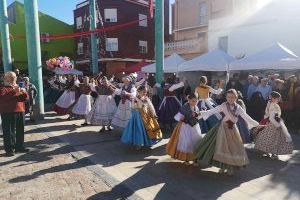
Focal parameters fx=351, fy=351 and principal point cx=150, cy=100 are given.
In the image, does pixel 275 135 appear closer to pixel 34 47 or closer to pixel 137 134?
pixel 137 134

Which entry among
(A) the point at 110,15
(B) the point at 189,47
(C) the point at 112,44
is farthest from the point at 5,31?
(A) the point at 110,15

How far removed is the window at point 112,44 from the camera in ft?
110

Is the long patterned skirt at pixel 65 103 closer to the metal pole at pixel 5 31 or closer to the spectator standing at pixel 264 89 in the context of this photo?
the metal pole at pixel 5 31

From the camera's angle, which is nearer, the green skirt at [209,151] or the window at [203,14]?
the green skirt at [209,151]

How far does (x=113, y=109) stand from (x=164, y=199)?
5499 millimetres

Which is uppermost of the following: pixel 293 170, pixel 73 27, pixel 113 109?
pixel 73 27

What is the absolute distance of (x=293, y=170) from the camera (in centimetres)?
645

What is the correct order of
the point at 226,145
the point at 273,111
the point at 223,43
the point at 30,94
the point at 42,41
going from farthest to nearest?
1. the point at 42,41
2. the point at 223,43
3. the point at 30,94
4. the point at 273,111
5. the point at 226,145

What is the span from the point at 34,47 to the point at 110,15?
22.5m

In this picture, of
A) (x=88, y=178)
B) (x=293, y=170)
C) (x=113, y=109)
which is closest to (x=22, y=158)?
(x=88, y=178)

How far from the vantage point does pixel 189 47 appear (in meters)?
25.4

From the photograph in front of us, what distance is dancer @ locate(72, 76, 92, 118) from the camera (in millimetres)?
11875

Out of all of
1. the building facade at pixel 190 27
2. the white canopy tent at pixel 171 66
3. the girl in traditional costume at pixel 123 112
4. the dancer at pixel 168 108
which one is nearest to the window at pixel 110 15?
the building facade at pixel 190 27

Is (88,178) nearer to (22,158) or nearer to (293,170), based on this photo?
(22,158)
